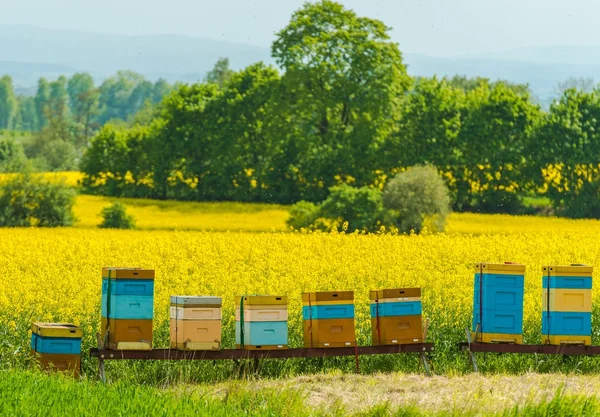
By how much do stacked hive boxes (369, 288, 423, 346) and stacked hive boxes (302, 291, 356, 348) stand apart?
0.44m

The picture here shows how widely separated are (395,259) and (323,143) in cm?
3705

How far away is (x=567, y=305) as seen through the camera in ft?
53.6

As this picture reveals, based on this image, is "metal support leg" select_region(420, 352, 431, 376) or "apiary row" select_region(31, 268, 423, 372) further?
"metal support leg" select_region(420, 352, 431, 376)

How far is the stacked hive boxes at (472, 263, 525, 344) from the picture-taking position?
1605 centimetres

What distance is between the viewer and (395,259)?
2356 cm

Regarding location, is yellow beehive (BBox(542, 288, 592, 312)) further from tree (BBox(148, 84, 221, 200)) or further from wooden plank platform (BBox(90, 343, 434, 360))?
tree (BBox(148, 84, 221, 200))

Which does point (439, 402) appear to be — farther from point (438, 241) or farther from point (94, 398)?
point (438, 241)

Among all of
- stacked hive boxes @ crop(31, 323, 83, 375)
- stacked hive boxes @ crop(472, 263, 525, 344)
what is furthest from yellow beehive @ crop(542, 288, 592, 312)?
stacked hive boxes @ crop(31, 323, 83, 375)

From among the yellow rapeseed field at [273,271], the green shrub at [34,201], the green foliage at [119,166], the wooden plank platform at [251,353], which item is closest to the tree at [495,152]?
the green foliage at [119,166]

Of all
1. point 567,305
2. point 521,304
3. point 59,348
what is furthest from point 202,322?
point 567,305

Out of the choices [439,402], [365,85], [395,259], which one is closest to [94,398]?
[439,402]

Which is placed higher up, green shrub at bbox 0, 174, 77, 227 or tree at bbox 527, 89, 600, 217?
tree at bbox 527, 89, 600, 217

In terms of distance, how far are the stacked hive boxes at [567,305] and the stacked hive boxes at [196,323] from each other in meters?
4.89

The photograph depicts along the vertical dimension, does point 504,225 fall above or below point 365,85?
below
